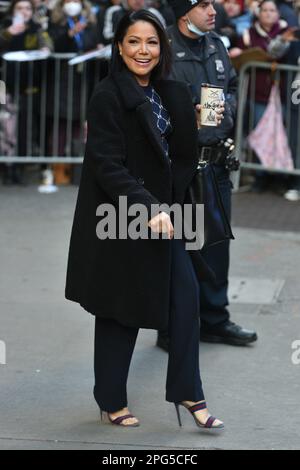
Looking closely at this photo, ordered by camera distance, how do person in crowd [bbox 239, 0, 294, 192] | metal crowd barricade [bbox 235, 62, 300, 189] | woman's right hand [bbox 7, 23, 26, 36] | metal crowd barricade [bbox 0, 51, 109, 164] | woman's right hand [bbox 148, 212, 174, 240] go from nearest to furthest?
woman's right hand [bbox 148, 212, 174, 240] → metal crowd barricade [bbox 235, 62, 300, 189] → person in crowd [bbox 239, 0, 294, 192] → woman's right hand [bbox 7, 23, 26, 36] → metal crowd barricade [bbox 0, 51, 109, 164]

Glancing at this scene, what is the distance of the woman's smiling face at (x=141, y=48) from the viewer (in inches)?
197

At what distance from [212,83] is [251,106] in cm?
476

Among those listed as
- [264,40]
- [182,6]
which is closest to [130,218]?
[182,6]

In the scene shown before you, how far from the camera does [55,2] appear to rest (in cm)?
1166

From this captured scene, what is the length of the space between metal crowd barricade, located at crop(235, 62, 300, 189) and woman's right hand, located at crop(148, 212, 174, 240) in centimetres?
589

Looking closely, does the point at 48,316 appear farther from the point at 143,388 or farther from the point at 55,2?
the point at 55,2

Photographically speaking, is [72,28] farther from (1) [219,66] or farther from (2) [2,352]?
(2) [2,352]

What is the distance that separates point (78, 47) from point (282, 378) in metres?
6.09

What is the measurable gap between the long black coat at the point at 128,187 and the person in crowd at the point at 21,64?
20.2 feet

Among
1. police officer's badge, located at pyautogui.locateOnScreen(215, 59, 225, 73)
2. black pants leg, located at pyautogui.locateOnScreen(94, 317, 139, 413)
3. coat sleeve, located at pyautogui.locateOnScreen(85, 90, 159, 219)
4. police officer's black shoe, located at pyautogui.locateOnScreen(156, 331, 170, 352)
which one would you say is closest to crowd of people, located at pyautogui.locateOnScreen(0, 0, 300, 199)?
police officer's badge, located at pyautogui.locateOnScreen(215, 59, 225, 73)

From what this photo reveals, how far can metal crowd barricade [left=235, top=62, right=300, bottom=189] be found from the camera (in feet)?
34.9

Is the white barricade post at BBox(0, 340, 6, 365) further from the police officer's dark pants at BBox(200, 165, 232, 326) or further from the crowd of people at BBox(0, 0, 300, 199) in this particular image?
the crowd of people at BBox(0, 0, 300, 199)

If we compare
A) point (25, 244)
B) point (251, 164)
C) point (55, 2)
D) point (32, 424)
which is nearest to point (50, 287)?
point (25, 244)

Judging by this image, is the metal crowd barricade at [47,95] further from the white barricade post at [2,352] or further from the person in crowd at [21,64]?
the white barricade post at [2,352]
